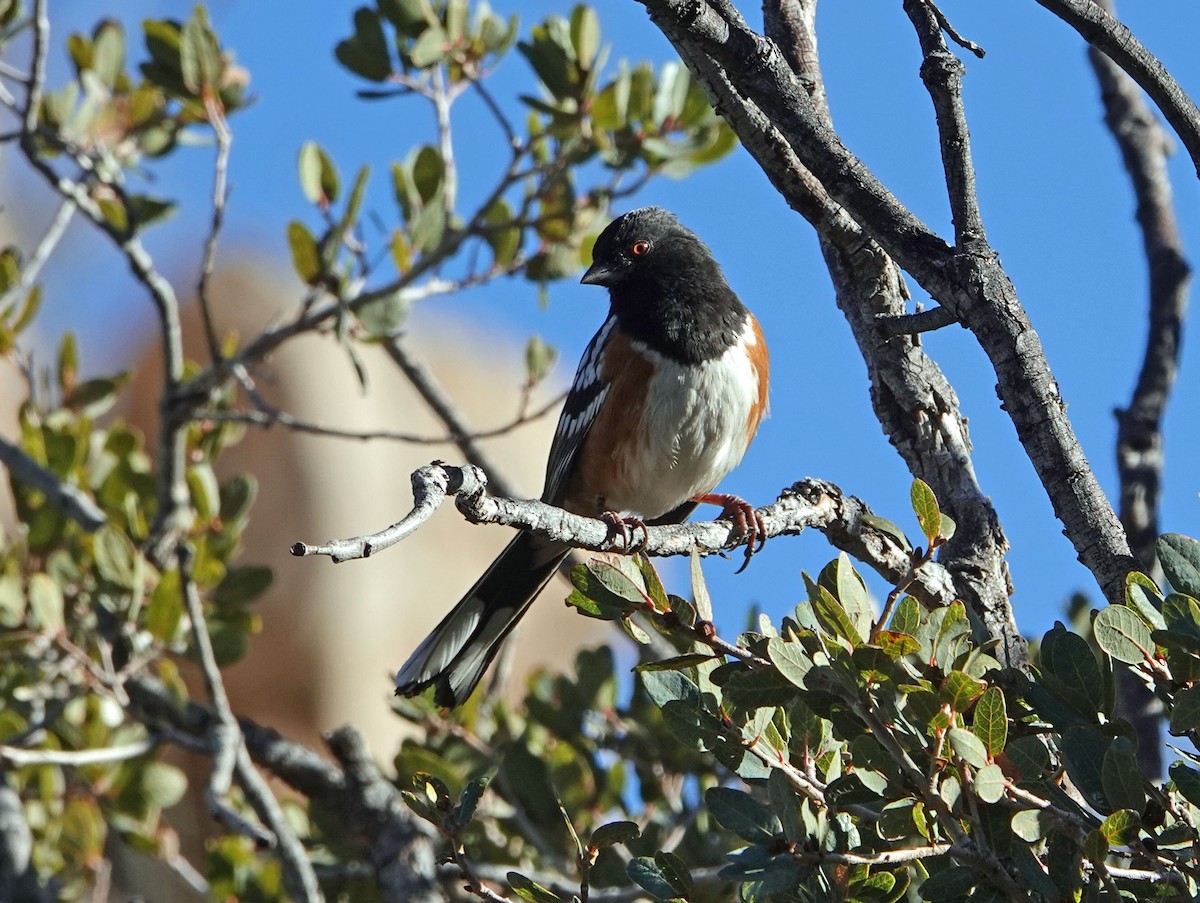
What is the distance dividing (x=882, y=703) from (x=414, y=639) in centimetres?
876

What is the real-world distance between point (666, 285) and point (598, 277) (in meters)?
0.22

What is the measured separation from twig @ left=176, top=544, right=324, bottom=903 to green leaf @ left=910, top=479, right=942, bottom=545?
5.97 ft

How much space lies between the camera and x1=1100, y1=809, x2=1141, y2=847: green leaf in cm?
163

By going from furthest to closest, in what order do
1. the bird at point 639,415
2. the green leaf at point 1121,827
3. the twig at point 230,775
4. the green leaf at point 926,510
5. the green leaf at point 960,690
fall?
the bird at point 639,415, the twig at point 230,775, the green leaf at point 926,510, the green leaf at point 960,690, the green leaf at point 1121,827

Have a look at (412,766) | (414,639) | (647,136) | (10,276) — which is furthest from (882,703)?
(414,639)

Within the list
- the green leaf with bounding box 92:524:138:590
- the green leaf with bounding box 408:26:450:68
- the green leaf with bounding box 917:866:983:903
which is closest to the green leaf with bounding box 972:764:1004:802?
the green leaf with bounding box 917:866:983:903

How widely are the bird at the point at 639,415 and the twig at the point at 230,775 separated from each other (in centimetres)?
48

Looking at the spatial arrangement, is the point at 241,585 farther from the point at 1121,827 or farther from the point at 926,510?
the point at 1121,827

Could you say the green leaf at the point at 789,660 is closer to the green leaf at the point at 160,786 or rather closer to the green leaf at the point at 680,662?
the green leaf at the point at 680,662

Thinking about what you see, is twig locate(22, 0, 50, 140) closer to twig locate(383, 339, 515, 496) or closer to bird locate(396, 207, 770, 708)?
twig locate(383, 339, 515, 496)

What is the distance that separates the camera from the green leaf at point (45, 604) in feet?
12.2

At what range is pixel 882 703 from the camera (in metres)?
1.82

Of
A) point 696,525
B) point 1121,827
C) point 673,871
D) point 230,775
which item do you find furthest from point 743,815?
point 230,775

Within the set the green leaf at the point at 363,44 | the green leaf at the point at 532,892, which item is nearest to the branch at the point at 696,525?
the green leaf at the point at 532,892
